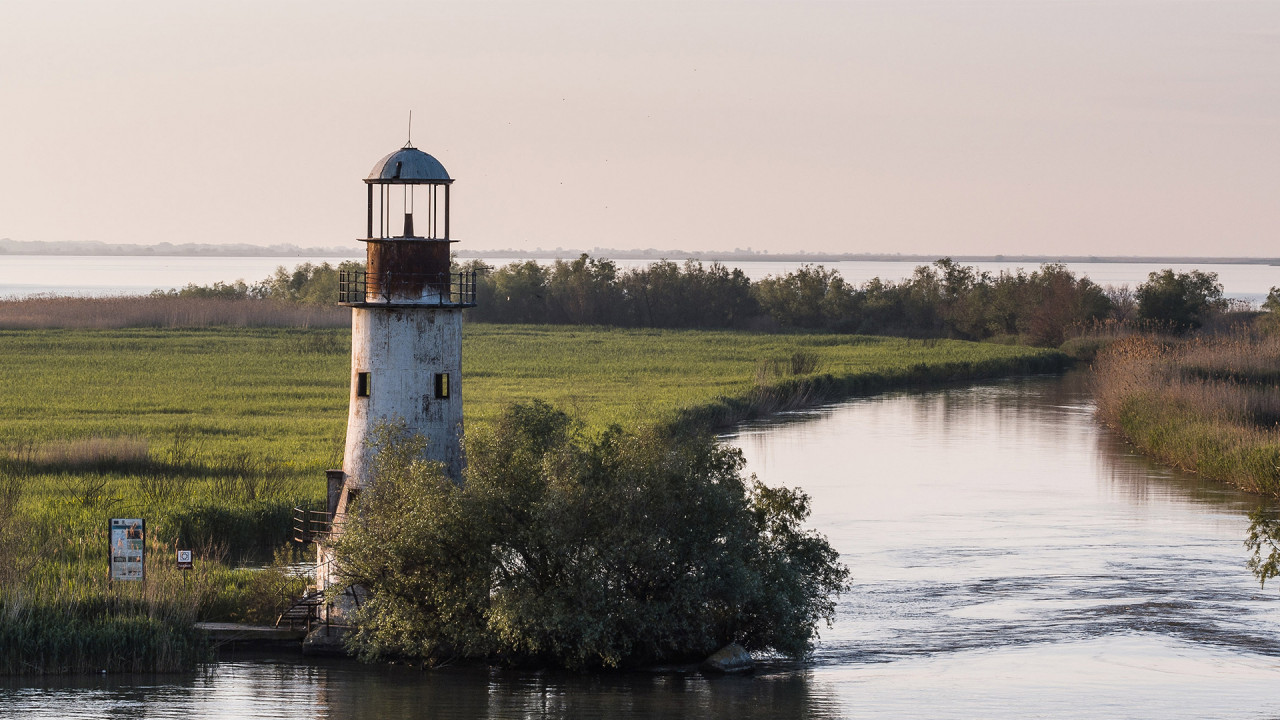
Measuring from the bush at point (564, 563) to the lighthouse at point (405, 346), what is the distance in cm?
65

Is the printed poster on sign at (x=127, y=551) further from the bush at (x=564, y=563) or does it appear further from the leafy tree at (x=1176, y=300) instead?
the leafy tree at (x=1176, y=300)

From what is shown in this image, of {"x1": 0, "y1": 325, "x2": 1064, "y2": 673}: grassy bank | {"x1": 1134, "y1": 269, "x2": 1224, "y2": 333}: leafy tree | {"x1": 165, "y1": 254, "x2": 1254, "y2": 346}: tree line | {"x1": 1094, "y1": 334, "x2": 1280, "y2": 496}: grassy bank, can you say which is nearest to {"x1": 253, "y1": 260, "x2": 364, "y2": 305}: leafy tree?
{"x1": 165, "y1": 254, "x2": 1254, "y2": 346}: tree line

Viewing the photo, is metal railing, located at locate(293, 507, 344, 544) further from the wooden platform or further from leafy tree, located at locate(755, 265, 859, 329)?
leafy tree, located at locate(755, 265, 859, 329)

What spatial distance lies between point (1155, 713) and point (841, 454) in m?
26.4

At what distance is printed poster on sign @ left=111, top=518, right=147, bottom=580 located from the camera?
23438 millimetres

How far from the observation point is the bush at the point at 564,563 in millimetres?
22734

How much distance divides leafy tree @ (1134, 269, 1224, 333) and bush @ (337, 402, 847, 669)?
258 ft

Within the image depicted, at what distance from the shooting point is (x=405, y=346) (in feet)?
80.8

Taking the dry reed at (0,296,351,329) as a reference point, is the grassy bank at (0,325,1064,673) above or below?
below

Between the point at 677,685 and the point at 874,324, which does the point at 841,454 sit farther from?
the point at 874,324

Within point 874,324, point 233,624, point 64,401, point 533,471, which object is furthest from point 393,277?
point 874,324

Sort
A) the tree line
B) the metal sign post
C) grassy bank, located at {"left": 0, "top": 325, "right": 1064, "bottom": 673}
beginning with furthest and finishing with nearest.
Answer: the tree line, the metal sign post, grassy bank, located at {"left": 0, "top": 325, "right": 1064, "bottom": 673}

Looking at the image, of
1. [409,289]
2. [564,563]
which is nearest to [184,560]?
[409,289]

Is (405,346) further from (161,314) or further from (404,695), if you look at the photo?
(161,314)
